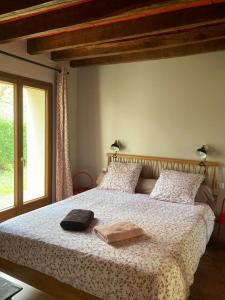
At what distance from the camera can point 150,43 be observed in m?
3.12

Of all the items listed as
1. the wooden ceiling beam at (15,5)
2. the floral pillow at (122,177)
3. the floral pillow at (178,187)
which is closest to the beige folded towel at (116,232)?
the floral pillow at (178,187)

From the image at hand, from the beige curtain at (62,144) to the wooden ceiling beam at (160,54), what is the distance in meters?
0.47

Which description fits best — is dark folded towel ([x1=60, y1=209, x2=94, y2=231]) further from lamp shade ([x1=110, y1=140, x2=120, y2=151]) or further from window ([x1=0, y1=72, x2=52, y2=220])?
lamp shade ([x1=110, y1=140, x2=120, y2=151])

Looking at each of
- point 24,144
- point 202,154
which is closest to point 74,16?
point 24,144

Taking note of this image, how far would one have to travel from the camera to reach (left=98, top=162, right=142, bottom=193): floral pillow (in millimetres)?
3625

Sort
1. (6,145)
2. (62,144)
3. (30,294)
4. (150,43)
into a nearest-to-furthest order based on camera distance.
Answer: (30,294)
(150,43)
(6,145)
(62,144)

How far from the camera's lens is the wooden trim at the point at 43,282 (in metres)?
1.91

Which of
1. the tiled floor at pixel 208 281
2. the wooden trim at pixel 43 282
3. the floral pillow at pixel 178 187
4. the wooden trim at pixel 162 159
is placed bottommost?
the tiled floor at pixel 208 281

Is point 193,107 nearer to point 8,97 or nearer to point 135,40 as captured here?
point 135,40

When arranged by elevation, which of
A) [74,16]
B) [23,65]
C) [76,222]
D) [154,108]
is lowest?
[76,222]

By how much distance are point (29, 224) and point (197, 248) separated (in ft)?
5.07

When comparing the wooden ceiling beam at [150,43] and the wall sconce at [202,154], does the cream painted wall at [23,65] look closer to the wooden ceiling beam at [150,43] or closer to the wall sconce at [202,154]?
the wooden ceiling beam at [150,43]

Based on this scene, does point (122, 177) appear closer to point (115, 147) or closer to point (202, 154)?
point (115, 147)

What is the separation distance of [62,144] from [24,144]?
2.00 feet
